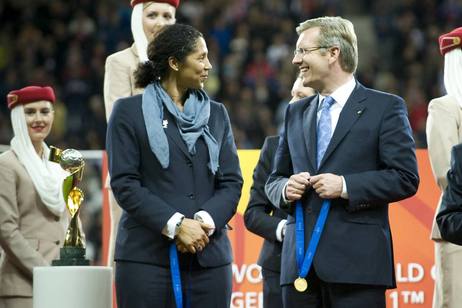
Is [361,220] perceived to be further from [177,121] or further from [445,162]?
[445,162]

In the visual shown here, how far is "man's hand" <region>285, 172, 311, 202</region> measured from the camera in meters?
4.94

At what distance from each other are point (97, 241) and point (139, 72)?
5.43 m

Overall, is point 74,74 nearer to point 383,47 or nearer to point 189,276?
point 383,47

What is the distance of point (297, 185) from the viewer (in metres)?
4.95

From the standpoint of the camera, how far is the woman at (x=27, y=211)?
20.4 ft

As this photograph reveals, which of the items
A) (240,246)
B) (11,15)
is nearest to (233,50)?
(11,15)

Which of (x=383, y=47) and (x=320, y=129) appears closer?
(x=320, y=129)

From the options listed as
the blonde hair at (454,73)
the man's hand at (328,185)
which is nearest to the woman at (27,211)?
the man's hand at (328,185)

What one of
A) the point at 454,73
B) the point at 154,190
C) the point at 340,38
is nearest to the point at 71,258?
the point at 154,190

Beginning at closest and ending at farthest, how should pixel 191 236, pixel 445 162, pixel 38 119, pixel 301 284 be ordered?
pixel 301 284, pixel 191 236, pixel 445 162, pixel 38 119

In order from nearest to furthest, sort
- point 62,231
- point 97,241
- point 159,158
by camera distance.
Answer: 1. point 159,158
2. point 62,231
3. point 97,241

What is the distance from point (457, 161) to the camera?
4812 mm

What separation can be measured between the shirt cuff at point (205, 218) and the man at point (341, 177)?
0.96 ft

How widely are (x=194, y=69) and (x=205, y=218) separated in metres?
0.68
